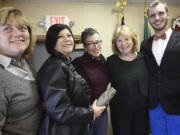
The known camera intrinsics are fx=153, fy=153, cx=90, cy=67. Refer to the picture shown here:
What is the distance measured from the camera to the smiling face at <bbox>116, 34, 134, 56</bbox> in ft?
5.19

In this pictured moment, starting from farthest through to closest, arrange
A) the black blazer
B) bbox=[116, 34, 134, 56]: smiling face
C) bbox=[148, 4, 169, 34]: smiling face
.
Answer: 1. bbox=[116, 34, 134, 56]: smiling face
2. bbox=[148, 4, 169, 34]: smiling face
3. the black blazer

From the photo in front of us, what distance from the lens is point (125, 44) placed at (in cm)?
158

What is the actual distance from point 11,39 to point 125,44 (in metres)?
1.07

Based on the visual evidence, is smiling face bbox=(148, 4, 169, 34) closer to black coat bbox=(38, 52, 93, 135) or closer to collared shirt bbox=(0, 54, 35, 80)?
black coat bbox=(38, 52, 93, 135)

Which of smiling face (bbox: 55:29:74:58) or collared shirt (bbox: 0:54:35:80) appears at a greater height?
smiling face (bbox: 55:29:74:58)

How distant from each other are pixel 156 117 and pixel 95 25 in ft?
5.89

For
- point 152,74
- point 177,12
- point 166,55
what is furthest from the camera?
point 177,12

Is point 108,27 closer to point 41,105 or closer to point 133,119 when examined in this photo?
point 133,119

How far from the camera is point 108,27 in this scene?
2732 millimetres

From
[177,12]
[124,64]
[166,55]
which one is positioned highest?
[177,12]

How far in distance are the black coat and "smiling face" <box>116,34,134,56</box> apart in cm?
70

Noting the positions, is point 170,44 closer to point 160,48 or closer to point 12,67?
point 160,48

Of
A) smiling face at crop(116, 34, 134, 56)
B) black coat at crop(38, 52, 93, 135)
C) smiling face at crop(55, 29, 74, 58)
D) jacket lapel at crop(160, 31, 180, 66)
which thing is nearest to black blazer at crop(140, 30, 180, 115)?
jacket lapel at crop(160, 31, 180, 66)

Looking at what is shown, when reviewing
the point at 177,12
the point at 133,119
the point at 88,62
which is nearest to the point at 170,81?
the point at 133,119
